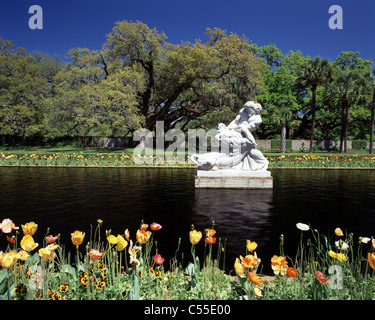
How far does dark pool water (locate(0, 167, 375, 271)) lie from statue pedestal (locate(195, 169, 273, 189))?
0.41 metres

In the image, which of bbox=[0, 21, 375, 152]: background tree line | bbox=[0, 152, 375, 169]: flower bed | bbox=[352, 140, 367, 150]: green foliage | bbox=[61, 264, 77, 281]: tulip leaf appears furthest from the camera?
bbox=[352, 140, 367, 150]: green foliage

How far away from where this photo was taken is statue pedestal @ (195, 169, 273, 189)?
10.5m

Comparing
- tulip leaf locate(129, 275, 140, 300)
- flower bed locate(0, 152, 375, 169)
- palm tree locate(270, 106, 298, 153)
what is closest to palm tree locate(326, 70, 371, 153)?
palm tree locate(270, 106, 298, 153)

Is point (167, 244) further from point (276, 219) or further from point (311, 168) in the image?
point (311, 168)

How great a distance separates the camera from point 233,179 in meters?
10.6

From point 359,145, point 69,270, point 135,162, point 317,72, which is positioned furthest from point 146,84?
point 359,145

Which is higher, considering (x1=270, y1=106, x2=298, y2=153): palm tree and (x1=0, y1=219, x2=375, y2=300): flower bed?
(x1=270, y1=106, x2=298, y2=153): palm tree

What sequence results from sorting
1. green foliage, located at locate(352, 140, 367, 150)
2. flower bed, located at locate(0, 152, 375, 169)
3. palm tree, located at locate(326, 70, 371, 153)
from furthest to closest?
green foliage, located at locate(352, 140, 367, 150) → palm tree, located at locate(326, 70, 371, 153) → flower bed, located at locate(0, 152, 375, 169)

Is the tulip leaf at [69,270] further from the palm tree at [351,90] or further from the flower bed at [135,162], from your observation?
the palm tree at [351,90]

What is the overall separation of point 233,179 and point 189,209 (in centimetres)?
360

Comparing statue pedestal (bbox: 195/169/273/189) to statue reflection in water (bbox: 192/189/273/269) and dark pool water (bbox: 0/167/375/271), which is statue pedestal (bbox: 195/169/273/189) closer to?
statue reflection in water (bbox: 192/189/273/269)

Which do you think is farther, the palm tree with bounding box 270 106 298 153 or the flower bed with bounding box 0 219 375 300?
the palm tree with bounding box 270 106 298 153
